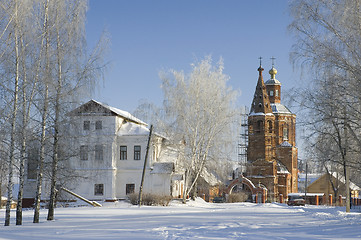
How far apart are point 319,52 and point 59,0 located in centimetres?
1052

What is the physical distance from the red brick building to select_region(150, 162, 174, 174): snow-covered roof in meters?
23.0

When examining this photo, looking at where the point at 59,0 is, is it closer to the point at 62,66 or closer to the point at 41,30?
the point at 41,30

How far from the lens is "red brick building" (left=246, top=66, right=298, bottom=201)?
60.6m

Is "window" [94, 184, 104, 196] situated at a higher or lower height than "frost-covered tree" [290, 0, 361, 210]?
lower

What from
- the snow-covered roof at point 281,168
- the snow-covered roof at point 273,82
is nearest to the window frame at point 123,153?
the snow-covered roof at point 281,168

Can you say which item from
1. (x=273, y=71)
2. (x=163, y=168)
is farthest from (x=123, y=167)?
(x=273, y=71)

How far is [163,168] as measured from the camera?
130 ft

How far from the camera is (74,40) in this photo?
19.1m

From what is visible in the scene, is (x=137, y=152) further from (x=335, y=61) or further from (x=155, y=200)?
(x=335, y=61)

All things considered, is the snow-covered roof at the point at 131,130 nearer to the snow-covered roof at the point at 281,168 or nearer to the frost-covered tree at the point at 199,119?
the frost-covered tree at the point at 199,119

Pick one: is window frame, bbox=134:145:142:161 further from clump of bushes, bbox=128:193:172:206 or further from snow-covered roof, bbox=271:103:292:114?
snow-covered roof, bbox=271:103:292:114

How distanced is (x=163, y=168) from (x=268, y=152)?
26278mm

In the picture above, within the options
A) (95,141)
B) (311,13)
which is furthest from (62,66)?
(311,13)

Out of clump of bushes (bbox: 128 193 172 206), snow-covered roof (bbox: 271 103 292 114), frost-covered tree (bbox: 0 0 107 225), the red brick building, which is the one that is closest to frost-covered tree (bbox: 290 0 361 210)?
frost-covered tree (bbox: 0 0 107 225)
